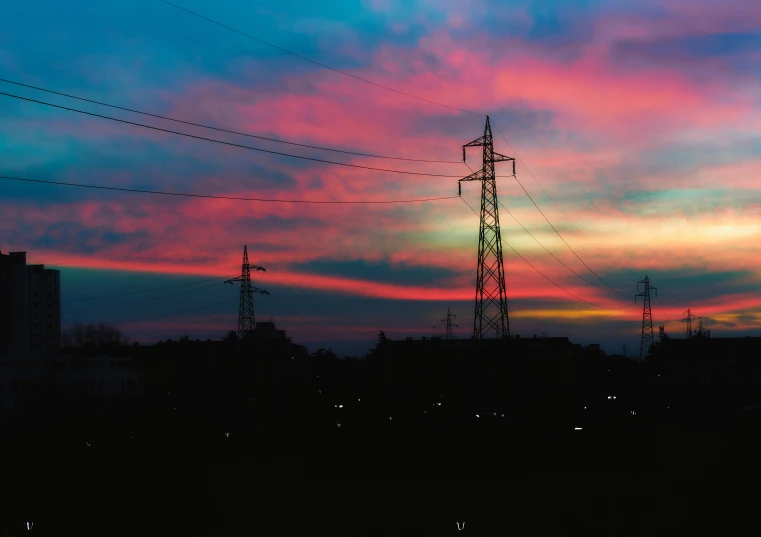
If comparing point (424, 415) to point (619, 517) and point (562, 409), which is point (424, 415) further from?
point (619, 517)

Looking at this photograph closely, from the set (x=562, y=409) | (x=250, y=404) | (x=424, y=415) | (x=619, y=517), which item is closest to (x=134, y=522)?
(x=619, y=517)

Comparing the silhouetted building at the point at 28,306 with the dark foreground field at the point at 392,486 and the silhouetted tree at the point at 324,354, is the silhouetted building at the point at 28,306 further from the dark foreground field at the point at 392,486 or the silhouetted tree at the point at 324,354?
the dark foreground field at the point at 392,486

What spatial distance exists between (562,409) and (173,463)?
30.2 m

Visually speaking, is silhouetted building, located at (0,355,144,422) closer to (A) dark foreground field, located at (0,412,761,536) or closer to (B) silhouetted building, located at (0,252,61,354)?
(B) silhouetted building, located at (0,252,61,354)

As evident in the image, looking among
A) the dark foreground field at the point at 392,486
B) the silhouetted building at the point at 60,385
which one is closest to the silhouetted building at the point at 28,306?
the silhouetted building at the point at 60,385

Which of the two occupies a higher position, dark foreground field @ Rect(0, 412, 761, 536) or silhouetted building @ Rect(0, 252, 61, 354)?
silhouetted building @ Rect(0, 252, 61, 354)

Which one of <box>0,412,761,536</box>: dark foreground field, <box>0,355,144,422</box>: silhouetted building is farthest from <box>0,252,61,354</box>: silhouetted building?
<box>0,412,761,536</box>: dark foreground field

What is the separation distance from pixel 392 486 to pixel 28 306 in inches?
4697

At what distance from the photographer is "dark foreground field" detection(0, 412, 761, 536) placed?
20.5 m

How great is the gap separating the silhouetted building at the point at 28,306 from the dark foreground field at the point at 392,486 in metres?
79.7

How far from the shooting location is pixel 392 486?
28.9 metres

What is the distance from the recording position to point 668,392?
76938 millimetres

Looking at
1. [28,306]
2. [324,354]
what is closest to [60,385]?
[324,354]

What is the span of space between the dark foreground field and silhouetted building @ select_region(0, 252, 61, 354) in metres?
79.7
